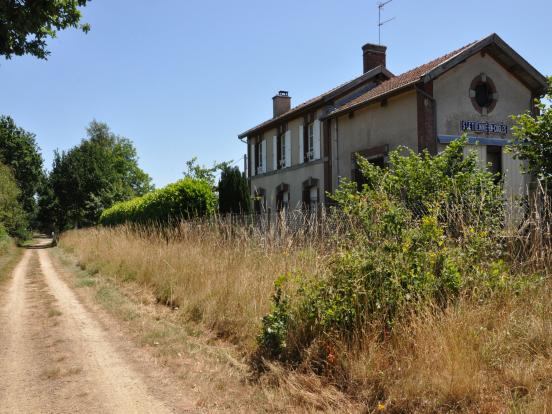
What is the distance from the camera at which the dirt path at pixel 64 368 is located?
432 cm

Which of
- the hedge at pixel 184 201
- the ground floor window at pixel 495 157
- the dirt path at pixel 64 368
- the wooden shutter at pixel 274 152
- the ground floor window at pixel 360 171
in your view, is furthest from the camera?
the wooden shutter at pixel 274 152

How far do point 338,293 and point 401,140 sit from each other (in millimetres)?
12902

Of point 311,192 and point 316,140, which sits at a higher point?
point 316,140

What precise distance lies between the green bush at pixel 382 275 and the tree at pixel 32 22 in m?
5.51

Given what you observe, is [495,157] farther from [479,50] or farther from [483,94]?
[479,50]

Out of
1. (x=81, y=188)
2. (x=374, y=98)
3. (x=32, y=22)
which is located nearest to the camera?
(x=32, y=22)

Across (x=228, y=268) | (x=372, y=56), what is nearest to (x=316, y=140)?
(x=372, y=56)

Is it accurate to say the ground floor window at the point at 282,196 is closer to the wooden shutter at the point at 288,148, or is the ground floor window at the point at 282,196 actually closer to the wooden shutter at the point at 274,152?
the wooden shutter at the point at 288,148

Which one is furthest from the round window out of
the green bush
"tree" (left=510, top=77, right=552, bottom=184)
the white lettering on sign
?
the green bush

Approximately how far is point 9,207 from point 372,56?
2826cm

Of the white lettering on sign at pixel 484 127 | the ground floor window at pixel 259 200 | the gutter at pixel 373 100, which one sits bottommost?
the ground floor window at pixel 259 200

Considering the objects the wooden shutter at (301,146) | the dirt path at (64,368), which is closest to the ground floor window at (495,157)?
the wooden shutter at (301,146)

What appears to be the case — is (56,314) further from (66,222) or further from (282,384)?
(66,222)

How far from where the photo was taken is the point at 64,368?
533cm
